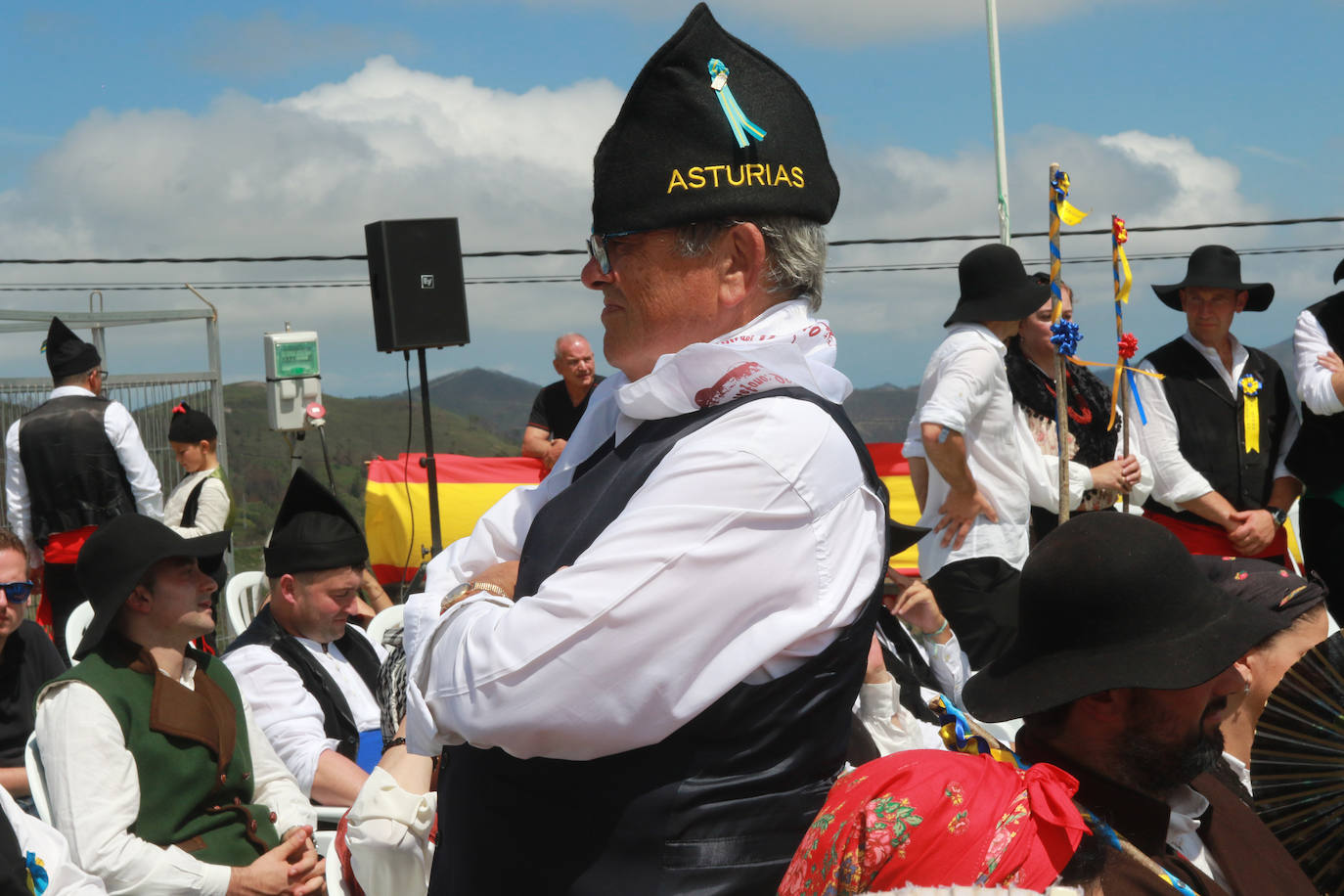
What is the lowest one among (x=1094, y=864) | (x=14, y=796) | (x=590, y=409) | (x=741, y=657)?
(x=14, y=796)

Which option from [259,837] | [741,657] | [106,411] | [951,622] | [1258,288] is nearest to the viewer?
[741,657]

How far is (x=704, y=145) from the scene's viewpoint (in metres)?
1.66

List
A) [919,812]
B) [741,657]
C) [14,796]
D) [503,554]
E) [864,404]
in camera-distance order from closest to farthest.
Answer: [919,812]
[741,657]
[503,554]
[14,796]
[864,404]

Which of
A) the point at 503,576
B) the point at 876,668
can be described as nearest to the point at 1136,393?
the point at 876,668

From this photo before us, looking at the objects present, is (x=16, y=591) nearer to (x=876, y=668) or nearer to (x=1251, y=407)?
(x=876, y=668)

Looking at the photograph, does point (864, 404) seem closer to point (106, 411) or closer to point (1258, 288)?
point (1258, 288)

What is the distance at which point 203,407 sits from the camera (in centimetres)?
890

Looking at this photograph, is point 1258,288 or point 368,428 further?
point 368,428

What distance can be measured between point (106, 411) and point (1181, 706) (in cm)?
636

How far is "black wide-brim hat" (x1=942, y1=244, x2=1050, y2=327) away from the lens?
14.9 ft

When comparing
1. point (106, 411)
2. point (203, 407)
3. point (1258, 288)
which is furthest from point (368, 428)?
point (1258, 288)

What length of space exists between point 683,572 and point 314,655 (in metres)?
2.94

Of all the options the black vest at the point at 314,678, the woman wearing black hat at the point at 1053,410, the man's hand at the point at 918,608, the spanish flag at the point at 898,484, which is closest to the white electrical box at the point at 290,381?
the spanish flag at the point at 898,484

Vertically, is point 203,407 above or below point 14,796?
above
